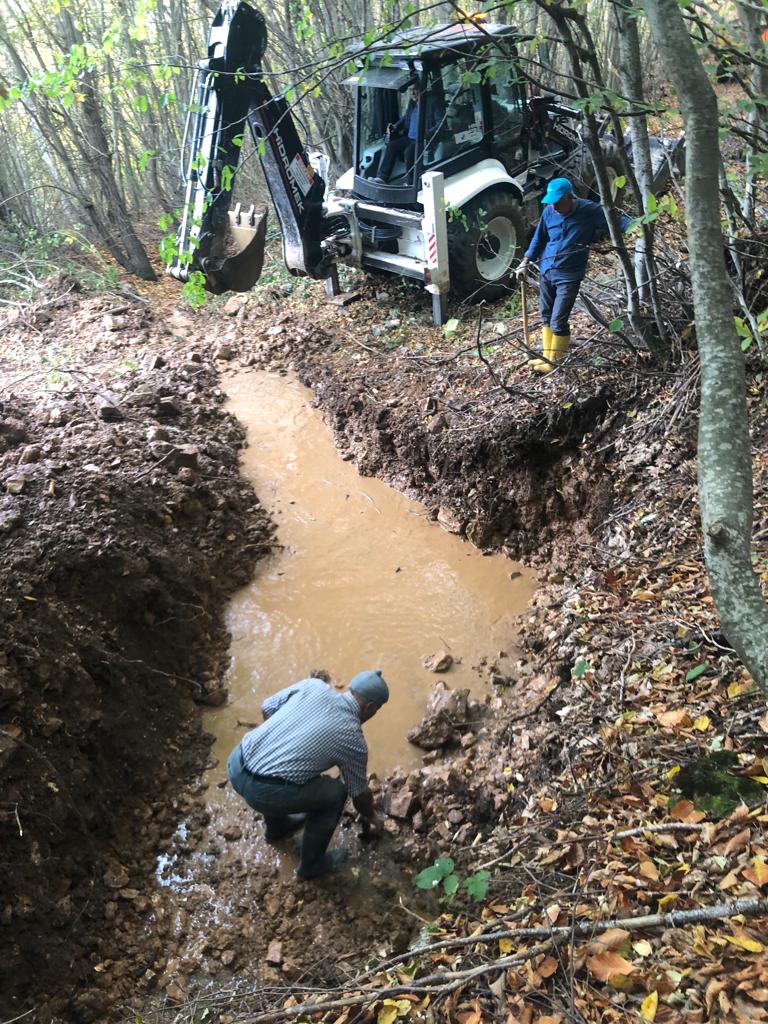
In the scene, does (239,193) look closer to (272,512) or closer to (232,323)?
(232,323)

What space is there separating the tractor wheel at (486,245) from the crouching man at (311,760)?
4876 millimetres

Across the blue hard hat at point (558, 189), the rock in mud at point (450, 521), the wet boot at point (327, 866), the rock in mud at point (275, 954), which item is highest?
the blue hard hat at point (558, 189)

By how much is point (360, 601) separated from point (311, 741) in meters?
2.06

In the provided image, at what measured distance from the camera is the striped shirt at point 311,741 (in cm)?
313

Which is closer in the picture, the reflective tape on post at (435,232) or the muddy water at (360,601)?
the muddy water at (360,601)

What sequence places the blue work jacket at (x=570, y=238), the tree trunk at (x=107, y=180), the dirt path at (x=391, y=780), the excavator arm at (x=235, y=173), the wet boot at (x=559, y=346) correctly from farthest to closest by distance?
the tree trunk at (x=107, y=180)
the excavator arm at (x=235, y=173)
the wet boot at (x=559, y=346)
the blue work jacket at (x=570, y=238)
the dirt path at (x=391, y=780)

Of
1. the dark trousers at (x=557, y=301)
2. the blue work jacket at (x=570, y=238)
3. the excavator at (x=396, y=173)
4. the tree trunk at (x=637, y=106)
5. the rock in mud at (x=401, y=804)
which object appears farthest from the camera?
the excavator at (x=396, y=173)

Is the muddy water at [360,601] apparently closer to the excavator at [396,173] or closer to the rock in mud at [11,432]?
the rock in mud at [11,432]

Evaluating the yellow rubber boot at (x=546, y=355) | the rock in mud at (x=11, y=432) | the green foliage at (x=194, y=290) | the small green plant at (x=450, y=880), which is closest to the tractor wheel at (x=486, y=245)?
the yellow rubber boot at (x=546, y=355)

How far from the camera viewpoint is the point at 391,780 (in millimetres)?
3826

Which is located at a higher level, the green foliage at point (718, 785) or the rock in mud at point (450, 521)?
the green foliage at point (718, 785)

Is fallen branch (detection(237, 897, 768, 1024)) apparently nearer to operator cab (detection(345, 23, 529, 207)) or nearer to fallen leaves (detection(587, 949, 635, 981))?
fallen leaves (detection(587, 949, 635, 981))

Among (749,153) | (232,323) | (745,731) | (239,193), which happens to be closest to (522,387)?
(749,153)

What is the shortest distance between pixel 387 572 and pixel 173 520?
178cm
